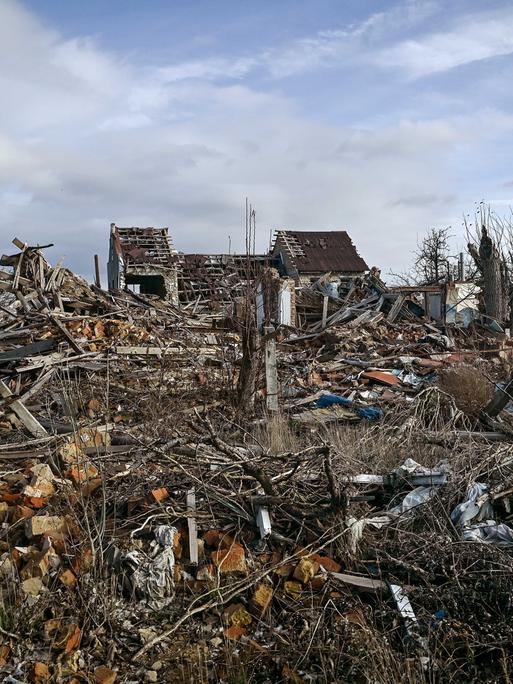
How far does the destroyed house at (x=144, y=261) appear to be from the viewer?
76.2 ft

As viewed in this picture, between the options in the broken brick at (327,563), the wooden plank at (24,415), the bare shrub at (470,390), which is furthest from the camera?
the bare shrub at (470,390)

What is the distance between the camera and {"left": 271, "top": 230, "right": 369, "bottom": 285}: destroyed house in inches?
1000

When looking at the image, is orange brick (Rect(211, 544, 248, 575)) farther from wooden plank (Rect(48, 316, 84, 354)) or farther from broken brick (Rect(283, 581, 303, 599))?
wooden plank (Rect(48, 316, 84, 354))

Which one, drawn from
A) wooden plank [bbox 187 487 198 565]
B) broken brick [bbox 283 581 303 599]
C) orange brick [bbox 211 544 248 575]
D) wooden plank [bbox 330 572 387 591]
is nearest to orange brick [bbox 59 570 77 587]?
wooden plank [bbox 187 487 198 565]

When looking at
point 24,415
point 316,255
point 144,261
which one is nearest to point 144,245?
point 144,261

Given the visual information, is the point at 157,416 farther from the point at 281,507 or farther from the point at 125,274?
the point at 125,274

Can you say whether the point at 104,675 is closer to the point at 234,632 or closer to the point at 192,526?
the point at 234,632

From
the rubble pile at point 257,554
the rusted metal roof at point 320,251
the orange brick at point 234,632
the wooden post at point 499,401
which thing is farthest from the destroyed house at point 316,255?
the orange brick at point 234,632

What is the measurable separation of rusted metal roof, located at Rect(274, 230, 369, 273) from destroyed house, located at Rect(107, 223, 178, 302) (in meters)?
5.07

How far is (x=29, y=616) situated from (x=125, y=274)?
20756mm

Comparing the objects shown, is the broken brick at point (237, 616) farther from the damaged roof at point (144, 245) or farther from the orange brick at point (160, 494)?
the damaged roof at point (144, 245)

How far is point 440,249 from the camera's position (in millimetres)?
33094

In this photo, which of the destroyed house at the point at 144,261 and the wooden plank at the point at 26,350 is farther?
the destroyed house at the point at 144,261

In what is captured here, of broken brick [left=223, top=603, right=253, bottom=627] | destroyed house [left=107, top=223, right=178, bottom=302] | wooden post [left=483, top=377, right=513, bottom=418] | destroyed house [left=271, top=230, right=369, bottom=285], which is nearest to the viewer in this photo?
broken brick [left=223, top=603, right=253, bottom=627]
